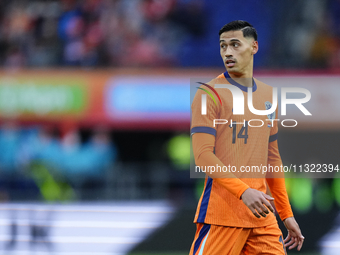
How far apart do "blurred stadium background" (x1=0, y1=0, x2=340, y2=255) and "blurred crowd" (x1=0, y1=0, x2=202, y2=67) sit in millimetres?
27

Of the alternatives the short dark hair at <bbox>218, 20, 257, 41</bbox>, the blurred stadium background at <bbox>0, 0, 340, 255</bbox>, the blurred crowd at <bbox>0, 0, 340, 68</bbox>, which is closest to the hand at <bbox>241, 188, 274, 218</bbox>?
the short dark hair at <bbox>218, 20, 257, 41</bbox>

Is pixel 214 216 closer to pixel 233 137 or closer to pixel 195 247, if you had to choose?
pixel 195 247

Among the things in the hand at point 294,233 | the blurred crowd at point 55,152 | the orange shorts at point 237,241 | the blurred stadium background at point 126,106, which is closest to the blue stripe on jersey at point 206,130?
the orange shorts at point 237,241

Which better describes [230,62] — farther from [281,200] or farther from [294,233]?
[294,233]

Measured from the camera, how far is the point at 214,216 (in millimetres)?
2574

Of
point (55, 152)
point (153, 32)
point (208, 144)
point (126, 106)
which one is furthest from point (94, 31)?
point (208, 144)

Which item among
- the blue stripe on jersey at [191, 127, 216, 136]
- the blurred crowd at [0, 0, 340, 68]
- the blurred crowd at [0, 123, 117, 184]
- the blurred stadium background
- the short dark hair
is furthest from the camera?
the blurred crowd at [0, 0, 340, 68]

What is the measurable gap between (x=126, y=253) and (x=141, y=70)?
3.80 meters

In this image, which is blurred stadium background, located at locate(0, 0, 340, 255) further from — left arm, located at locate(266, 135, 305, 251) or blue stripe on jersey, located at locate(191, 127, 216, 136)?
blue stripe on jersey, located at locate(191, 127, 216, 136)

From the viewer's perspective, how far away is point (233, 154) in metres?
2.62

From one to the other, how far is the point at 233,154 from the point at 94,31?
25.8 feet

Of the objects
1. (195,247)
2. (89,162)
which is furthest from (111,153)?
(195,247)

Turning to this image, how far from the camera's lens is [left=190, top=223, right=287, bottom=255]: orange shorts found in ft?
8.30

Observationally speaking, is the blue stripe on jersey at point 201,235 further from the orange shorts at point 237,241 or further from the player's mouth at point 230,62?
the player's mouth at point 230,62
